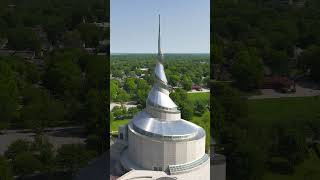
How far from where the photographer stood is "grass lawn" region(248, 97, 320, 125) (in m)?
8.26

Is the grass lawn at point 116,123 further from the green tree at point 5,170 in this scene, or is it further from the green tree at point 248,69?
the green tree at point 248,69

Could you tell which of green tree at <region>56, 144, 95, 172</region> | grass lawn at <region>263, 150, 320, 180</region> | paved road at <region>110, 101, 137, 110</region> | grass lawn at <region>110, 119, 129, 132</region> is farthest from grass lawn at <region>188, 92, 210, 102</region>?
green tree at <region>56, 144, 95, 172</region>

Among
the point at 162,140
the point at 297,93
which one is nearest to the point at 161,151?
the point at 162,140

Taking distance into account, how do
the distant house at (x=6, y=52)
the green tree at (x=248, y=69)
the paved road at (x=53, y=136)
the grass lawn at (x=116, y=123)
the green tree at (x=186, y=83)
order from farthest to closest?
1. the green tree at (x=248, y=69)
2. the distant house at (x=6, y=52)
3. the paved road at (x=53, y=136)
4. the grass lawn at (x=116, y=123)
5. the green tree at (x=186, y=83)

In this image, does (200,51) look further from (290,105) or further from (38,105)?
(38,105)

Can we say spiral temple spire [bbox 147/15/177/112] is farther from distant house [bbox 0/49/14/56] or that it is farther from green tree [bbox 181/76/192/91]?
distant house [bbox 0/49/14/56]

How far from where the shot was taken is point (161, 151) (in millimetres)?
7305

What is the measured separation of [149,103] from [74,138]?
187cm

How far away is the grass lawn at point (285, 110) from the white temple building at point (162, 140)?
137cm

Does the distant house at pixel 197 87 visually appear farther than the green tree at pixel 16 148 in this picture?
No

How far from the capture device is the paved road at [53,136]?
8016 mm

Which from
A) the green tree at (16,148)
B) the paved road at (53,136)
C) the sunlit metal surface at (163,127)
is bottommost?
the green tree at (16,148)

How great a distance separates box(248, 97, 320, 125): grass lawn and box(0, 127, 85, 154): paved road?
10.2 feet

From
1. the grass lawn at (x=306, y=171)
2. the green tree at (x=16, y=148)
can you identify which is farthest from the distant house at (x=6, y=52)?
the grass lawn at (x=306, y=171)
